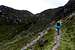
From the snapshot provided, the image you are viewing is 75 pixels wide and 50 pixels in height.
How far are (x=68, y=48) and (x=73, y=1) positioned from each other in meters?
109

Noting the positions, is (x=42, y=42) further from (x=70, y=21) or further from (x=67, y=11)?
(x=67, y=11)

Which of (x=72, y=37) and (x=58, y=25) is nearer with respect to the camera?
(x=58, y=25)

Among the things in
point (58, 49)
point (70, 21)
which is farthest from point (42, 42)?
point (70, 21)

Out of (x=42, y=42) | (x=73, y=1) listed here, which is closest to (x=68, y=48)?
(x=42, y=42)

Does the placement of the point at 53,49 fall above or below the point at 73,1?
below

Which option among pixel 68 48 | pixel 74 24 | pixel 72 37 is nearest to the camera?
pixel 68 48

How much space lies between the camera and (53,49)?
173ft

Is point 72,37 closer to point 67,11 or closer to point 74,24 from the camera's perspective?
point 74,24

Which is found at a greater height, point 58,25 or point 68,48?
point 58,25

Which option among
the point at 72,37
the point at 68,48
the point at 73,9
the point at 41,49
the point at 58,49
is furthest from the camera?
the point at 73,9

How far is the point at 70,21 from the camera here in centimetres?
10731

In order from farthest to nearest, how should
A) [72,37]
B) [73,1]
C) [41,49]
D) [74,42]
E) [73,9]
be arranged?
[73,1] < [73,9] < [72,37] < [74,42] < [41,49]

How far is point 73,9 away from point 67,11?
515cm

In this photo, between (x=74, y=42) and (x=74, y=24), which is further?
(x=74, y=24)
